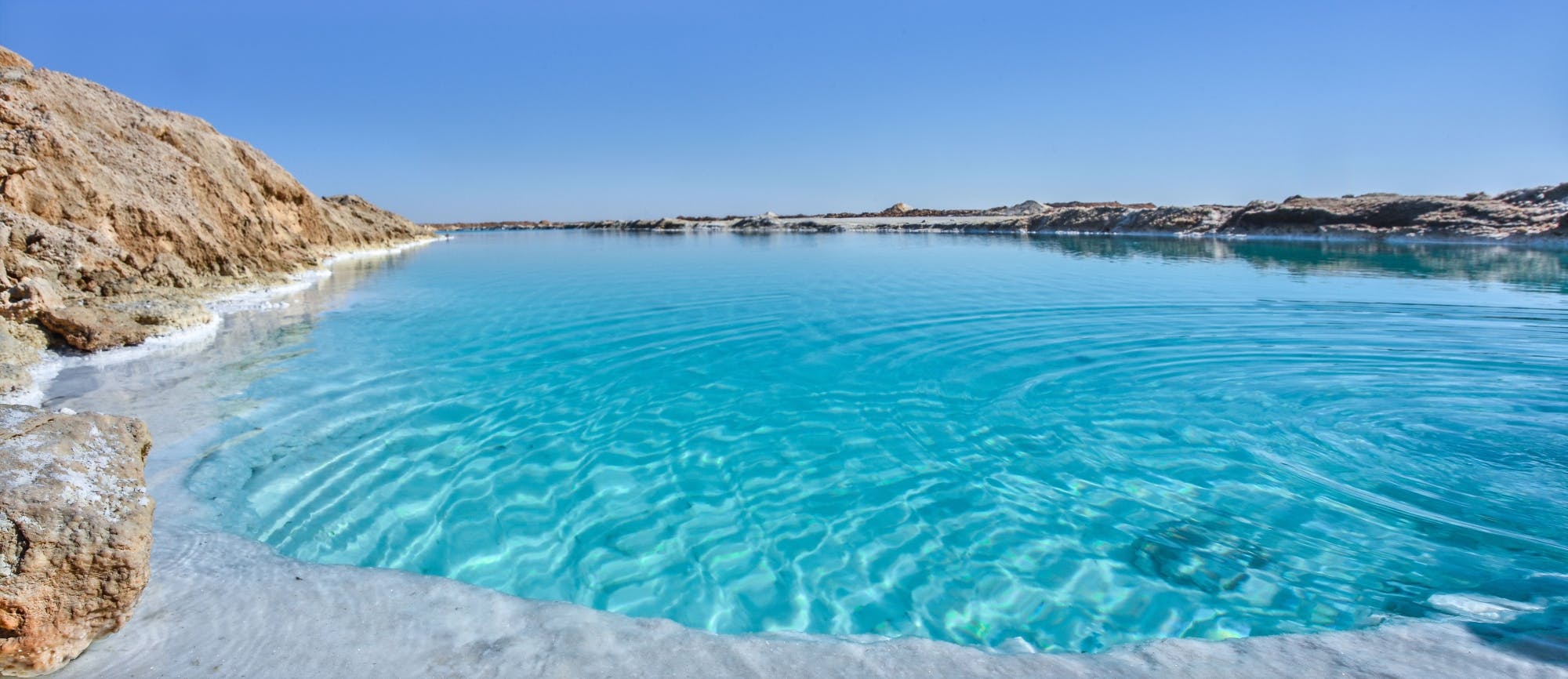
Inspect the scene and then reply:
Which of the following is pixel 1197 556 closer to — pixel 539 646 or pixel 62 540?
pixel 539 646

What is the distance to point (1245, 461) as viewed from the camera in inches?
183

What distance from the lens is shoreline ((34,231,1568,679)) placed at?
2473mm

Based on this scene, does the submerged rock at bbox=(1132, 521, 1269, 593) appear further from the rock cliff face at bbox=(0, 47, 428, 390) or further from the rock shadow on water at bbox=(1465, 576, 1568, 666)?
the rock cliff face at bbox=(0, 47, 428, 390)

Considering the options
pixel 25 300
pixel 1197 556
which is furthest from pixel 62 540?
pixel 25 300

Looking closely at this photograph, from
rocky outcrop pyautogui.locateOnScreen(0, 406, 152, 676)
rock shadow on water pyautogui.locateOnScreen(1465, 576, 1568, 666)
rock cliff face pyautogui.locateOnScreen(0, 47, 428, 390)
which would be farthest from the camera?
rock cliff face pyautogui.locateOnScreen(0, 47, 428, 390)

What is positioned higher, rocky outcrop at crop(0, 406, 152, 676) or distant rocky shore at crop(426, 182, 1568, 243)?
distant rocky shore at crop(426, 182, 1568, 243)

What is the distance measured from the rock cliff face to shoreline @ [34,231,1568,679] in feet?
15.9

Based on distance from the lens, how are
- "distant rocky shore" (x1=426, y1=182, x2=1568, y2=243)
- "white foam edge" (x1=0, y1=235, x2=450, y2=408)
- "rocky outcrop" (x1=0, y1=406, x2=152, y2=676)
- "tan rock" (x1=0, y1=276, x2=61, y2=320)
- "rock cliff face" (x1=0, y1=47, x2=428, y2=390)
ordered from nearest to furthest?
"rocky outcrop" (x1=0, y1=406, x2=152, y2=676)
"white foam edge" (x1=0, y1=235, x2=450, y2=408)
"tan rock" (x1=0, y1=276, x2=61, y2=320)
"rock cliff face" (x1=0, y1=47, x2=428, y2=390)
"distant rocky shore" (x1=426, y1=182, x2=1568, y2=243)

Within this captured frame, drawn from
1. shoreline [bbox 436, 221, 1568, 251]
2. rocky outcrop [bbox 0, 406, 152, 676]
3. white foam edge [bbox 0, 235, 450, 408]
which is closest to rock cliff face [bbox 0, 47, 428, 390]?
white foam edge [bbox 0, 235, 450, 408]

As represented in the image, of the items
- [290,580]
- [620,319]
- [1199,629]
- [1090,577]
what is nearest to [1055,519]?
[1090,577]

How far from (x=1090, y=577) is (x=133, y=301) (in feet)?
38.6

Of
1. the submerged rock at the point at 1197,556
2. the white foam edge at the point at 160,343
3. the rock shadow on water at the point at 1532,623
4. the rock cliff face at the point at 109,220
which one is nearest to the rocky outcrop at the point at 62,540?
the white foam edge at the point at 160,343

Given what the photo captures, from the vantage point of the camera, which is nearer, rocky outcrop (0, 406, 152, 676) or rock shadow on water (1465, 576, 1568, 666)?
rocky outcrop (0, 406, 152, 676)

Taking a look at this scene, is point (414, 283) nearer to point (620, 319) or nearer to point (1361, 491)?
point (620, 319)
